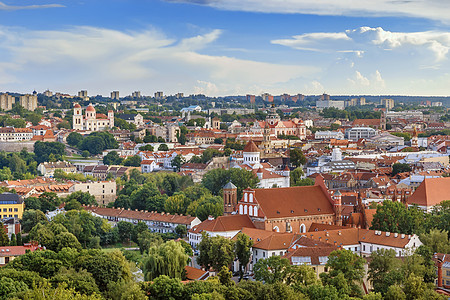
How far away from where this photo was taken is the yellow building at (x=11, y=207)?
53688 mm

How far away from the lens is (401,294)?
96.4 ft

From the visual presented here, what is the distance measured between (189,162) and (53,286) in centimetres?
5684

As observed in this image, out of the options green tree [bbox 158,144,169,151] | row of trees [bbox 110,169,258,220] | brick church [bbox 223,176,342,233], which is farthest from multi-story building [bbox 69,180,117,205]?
green tree [bbox 158,144,169,151]

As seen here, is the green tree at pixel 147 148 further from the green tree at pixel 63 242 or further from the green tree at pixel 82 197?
the green tree at pixel 63 242

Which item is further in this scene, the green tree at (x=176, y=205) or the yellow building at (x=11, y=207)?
the green tree at (x=176, y=205)

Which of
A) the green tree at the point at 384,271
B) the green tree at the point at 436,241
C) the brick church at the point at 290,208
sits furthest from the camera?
the brick church at the point at 290,208

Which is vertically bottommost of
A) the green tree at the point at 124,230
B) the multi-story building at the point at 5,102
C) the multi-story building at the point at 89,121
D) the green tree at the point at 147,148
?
the green tree at the point at 124,230

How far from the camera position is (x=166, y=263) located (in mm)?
35312

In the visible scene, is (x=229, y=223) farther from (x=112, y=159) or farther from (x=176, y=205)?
(x=112, y=159)

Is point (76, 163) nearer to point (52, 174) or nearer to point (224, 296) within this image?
point (52, 174)

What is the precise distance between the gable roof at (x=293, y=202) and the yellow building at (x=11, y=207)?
65.9ft

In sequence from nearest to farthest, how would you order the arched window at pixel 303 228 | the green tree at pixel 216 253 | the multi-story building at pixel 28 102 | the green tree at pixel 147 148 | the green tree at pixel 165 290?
the green tree at pixel 165 290
the green tree at pixel 216 253
the arched window at pixel 303 228
the green tree at pixel 147 148
the multi-story building at pixel 28 102

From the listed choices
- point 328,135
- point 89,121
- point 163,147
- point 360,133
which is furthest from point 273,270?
point 89,121

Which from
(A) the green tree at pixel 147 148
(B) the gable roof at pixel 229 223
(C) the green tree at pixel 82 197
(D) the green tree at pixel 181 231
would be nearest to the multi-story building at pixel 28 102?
(A) the green tree at pixel 147 148
